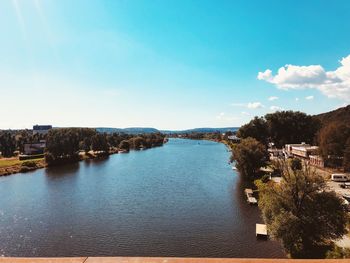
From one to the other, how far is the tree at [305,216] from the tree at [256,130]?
84958 mm

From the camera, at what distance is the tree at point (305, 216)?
20422mm

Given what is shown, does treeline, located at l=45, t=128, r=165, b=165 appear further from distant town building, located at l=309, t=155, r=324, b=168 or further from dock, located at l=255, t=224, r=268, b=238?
dock, located at l=255, t=224, r=268, b=238

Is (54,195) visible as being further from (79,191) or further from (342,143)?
(342,143)

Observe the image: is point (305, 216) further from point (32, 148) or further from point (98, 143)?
point (98, 143)

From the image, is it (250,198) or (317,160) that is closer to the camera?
(250,198)

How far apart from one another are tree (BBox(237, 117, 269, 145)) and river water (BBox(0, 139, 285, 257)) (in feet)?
167

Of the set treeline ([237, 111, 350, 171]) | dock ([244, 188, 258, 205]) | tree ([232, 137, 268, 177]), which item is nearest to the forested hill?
treeline ([237, 111, 350, 171])

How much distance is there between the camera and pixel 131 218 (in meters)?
33.2

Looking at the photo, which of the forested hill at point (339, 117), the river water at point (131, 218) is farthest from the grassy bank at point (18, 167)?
the forested hill at point (339, 117)

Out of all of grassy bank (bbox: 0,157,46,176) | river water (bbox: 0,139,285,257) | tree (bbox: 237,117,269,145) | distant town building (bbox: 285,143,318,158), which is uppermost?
tree (bbox: 237,117,269,145)

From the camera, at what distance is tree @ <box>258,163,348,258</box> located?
20.4 meters

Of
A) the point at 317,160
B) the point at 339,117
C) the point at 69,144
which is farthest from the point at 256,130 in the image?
the point at 69,144

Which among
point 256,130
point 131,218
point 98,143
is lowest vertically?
point 131,218

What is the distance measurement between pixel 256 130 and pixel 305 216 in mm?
87920
